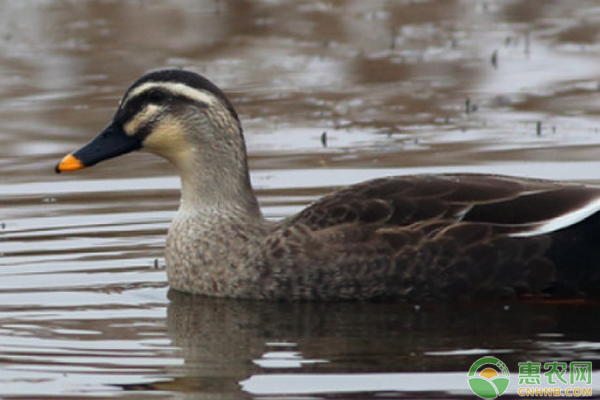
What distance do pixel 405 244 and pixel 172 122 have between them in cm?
173

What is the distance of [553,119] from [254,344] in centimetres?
690

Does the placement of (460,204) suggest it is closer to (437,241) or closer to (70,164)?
(437,241)

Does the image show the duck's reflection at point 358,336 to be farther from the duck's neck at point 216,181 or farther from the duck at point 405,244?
the duck's neck at point 216,181

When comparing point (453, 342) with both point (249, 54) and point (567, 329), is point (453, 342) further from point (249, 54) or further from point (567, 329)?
point (249, 54)

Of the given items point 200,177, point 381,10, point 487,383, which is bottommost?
point 487,383

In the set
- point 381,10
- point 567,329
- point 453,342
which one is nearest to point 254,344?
point 453,342

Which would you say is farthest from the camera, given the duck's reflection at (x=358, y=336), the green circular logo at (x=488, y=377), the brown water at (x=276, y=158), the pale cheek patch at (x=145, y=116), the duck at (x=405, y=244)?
the pale cheek patch at (x=145, y=116)

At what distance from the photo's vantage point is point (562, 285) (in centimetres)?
928

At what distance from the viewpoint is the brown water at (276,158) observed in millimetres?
A: 8188

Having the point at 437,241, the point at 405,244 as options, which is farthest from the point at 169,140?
the point at 437,241

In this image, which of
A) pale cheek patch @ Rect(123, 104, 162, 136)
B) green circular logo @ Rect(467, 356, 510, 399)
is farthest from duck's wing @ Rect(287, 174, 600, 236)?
green circular logo @ Rect(467, 356, 510, 399)

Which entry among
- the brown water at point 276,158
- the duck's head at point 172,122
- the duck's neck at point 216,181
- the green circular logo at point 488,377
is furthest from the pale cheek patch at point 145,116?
the green circular logo at point 488,377

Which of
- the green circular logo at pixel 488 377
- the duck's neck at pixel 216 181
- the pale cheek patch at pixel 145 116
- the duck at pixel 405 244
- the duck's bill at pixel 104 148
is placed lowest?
the green circular logo at pixel 488 377

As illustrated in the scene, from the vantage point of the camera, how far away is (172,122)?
1016 cm
